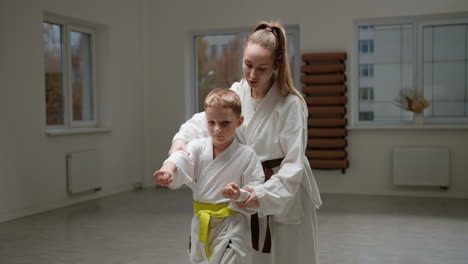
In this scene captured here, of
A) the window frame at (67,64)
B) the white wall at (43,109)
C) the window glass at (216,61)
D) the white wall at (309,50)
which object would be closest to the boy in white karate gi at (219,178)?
the white wall at (43,109)

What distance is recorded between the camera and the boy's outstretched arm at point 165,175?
1556mm

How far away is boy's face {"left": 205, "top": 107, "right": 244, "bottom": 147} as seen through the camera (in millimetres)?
1686

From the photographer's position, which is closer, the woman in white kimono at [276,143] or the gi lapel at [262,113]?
the woman in white kimono at [276,143]

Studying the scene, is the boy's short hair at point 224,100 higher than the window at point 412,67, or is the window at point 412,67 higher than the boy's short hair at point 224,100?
the window at point 412,67

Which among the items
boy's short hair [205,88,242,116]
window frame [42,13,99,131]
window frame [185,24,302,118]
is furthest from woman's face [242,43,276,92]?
window frame [185,24,302,118]

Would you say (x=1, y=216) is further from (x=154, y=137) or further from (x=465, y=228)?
(x=465, y=228)

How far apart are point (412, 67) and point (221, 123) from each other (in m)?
5.40

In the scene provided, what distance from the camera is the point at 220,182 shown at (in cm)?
173

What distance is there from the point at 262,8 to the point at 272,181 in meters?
5.42

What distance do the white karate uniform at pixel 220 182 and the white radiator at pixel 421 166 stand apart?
4.89 metres

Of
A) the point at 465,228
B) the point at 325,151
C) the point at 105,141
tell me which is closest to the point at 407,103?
the point at 325,151

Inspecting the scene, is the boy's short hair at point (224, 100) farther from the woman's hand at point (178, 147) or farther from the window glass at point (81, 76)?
the window glass at point (81, 76)

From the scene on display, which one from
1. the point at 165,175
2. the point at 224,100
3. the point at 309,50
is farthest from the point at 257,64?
the point at 309,50

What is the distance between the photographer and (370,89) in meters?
6.64
